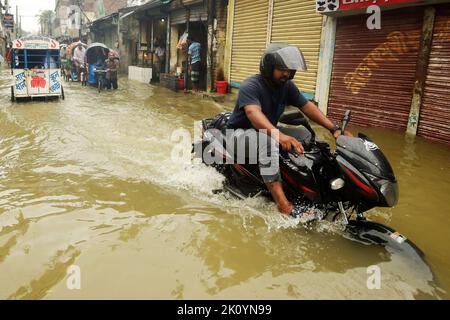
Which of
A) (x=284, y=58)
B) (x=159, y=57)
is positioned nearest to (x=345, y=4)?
(x=284, y=58)

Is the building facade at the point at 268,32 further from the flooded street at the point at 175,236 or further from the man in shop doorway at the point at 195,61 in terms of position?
the flooded street at the point at 175,236

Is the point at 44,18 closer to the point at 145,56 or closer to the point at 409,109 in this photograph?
the point at 145,56

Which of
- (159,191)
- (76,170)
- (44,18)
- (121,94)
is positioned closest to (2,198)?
(76,170)

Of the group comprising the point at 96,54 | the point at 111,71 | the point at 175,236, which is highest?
the point at 96,54

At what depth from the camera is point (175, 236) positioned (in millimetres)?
3656

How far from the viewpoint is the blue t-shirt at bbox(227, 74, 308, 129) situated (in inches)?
145

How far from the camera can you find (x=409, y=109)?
8031mm

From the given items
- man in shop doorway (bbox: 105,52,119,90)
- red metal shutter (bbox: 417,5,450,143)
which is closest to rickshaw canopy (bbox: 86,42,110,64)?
man in shop doorway (bbox: 105,52,119,90)

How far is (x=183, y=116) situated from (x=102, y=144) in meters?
3.78

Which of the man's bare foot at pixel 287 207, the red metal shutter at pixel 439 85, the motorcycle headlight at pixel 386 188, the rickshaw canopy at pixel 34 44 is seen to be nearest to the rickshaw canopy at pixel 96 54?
the rickshaw canopy at pixel 34 44

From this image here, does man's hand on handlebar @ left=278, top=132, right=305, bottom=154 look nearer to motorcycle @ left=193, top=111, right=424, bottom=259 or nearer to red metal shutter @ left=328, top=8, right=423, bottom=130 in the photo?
motorcycle @ left=193, top=111, right=424, bottom=259

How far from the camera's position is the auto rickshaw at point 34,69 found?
12086 millimetres

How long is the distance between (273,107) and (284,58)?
0.58 metres

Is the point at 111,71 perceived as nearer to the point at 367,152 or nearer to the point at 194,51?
the point at 194,51
